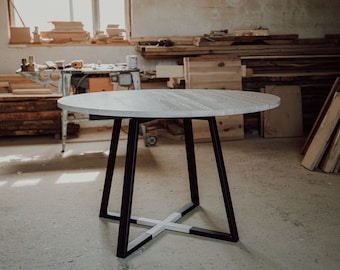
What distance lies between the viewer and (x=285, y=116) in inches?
179

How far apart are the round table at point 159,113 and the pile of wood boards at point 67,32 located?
266 cm

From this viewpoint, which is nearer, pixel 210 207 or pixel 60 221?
pixel 60 221

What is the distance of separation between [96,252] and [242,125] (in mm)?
2814

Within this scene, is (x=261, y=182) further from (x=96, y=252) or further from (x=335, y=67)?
(x=335, y=67)

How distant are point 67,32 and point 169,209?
3.02m

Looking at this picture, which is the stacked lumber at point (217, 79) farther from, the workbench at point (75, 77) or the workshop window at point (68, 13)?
the workshop window at point (68, 13)

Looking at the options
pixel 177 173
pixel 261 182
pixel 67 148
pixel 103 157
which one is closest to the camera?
pixel 261 182

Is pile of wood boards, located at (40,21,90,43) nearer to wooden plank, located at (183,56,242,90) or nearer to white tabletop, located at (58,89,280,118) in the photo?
wooden plank, located at (183,56,242,90)

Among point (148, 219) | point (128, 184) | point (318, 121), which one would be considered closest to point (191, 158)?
point (148, 219)

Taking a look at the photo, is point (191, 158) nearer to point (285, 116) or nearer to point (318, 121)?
point (318, 121)

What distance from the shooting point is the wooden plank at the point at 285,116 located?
178 inches

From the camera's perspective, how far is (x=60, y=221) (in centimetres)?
237

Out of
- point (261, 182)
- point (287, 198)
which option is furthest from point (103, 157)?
point (287, 198)

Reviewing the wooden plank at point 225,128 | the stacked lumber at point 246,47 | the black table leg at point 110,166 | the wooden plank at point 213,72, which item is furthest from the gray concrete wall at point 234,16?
the black table leg at point 110,166
